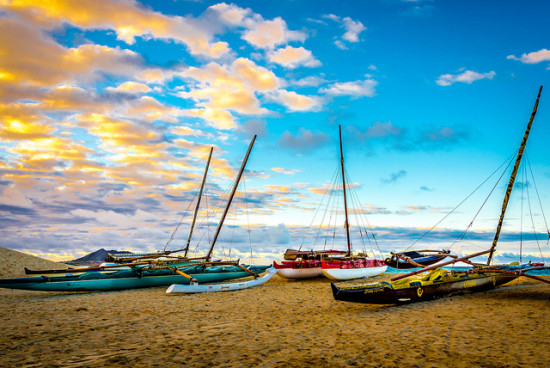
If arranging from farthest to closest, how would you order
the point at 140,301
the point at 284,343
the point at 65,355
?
the point at 140,301, the point at 284,343, the point at 65,355

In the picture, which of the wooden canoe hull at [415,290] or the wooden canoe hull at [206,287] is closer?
the wooden canoe hull at [415,290]

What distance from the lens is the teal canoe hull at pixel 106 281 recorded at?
15707 mm

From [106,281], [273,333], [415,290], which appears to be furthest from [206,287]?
[415,290]

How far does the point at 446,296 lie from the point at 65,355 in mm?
15247

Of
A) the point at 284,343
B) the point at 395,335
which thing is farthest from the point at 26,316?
the point at 395,335

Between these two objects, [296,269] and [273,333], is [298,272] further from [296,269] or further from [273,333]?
[273,333]

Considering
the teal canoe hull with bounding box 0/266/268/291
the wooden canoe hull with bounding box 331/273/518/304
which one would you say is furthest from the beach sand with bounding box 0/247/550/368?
the teal canoe hull with bounding box 0/266/268/291

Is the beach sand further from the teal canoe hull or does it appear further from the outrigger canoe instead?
the teal canoe hull

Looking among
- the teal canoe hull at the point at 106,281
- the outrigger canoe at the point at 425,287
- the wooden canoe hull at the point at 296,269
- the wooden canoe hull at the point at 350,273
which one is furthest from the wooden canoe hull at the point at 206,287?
the outrigger canoe at the point at 425,287

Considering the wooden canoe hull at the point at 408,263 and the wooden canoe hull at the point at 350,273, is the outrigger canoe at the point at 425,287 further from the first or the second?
the wooden canoe hull at the point at 408,263

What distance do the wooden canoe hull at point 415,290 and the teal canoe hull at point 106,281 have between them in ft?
42.6

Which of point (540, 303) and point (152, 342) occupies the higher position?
point (152, 342)

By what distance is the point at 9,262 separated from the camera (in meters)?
33.5

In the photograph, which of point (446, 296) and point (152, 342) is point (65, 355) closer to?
point (152, 342)
